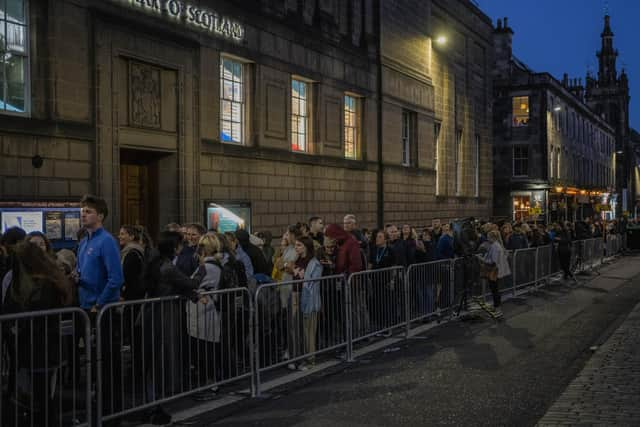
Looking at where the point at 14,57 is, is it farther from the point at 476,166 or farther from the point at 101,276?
the point at 476,166

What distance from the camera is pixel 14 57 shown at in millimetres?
12234

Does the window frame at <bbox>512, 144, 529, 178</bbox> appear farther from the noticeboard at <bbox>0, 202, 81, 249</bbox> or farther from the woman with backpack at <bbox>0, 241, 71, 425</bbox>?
the woman with backpack at <bbox>0, 241, 71, 425</bbox>

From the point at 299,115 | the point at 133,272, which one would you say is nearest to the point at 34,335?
the point at 133,272

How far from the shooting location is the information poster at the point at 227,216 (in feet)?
54.6

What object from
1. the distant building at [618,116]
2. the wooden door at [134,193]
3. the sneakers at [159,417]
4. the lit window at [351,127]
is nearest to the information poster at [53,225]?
the wooden door at [134,193]

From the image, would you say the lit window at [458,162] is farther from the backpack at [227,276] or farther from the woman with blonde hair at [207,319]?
the woman with blonde hair at [207,319]

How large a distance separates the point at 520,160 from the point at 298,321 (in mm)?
45204

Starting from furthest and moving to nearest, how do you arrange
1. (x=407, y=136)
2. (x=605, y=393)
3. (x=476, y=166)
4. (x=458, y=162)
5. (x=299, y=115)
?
1. (x=476, y=166)
2. (x=458, y=162)
3. (x=407, y=136)
4. (x=299, y=115)
5. (x=605, y=393)

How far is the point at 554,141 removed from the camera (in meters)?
53.1

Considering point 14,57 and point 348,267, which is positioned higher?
point 14,57

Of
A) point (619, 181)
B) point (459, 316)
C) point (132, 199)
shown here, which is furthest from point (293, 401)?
point (619, 181)

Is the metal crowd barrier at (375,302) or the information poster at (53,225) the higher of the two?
the information poster at (53,225)

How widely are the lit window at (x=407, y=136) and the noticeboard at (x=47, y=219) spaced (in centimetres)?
1745

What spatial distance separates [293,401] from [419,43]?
936 inches
